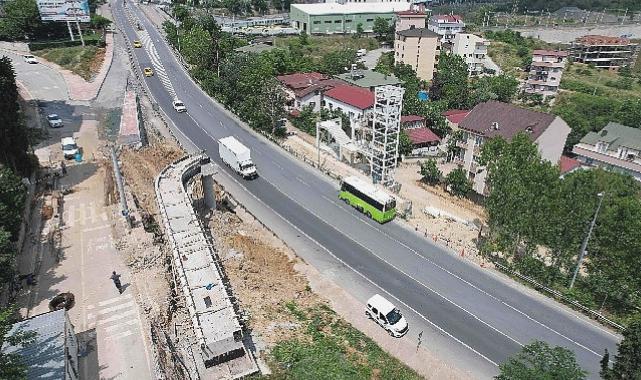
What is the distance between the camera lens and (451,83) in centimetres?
10338

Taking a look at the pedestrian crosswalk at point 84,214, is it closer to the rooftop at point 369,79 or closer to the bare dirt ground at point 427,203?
the bare dirt ground at point 427,203

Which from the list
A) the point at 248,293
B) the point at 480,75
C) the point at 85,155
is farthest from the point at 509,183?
the point at 480,75

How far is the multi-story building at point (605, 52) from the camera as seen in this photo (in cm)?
14575

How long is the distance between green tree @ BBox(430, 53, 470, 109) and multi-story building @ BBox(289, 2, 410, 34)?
61478 mm

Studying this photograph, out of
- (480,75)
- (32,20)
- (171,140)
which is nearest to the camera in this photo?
(171,140)

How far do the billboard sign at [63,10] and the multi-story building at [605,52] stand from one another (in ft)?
503

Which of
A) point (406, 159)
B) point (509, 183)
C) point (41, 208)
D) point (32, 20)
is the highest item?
point (32, 20)

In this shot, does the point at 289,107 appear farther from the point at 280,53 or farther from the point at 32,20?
the point at 32,20

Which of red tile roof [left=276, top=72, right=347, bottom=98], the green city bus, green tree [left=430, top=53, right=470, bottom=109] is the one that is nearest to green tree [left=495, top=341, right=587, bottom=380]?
the green city bus

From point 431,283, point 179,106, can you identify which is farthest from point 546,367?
point 179,106

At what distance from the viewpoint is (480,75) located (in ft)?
422

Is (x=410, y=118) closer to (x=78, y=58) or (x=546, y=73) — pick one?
(x=546, y=73)

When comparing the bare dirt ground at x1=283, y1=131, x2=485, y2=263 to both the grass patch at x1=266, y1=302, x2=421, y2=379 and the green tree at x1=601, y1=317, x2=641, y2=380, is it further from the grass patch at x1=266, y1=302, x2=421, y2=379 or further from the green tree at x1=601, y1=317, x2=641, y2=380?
the green tree at x1=601, y1=317, x2=641, y2=380

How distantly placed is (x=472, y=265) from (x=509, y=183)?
28.5 feet
